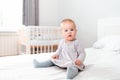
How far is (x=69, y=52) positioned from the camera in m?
1.39

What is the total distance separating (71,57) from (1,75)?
1.60 feet

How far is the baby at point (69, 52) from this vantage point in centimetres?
134

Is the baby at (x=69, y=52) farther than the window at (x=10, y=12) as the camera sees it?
No

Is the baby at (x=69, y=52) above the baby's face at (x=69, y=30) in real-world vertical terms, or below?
below

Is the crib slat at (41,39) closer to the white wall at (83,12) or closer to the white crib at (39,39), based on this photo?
the white crib at (39,39)

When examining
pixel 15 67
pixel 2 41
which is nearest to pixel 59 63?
pixel 15 67

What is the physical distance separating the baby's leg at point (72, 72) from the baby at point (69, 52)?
0.06 meters

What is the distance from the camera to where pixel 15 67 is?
1464 mm

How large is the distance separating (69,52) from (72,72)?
23 cm

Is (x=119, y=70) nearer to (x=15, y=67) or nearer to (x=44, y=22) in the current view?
(x=15, y=67)

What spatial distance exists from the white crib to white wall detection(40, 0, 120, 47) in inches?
19.9

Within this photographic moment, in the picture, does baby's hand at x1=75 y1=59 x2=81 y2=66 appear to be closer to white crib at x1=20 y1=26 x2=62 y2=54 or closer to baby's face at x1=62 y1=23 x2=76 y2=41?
baby's face at x1=62 y1=23 x2=76 y2=41

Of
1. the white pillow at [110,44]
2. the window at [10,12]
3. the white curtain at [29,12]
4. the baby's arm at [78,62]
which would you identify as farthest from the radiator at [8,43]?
the baby's arm at [78,62]

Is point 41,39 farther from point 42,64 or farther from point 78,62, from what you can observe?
point 78,62
